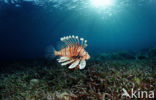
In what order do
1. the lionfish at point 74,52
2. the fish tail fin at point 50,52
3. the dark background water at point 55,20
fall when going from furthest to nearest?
the dark background water at point 55,20
the fish tail fin at point 50,52
the lionfish at point 74,52

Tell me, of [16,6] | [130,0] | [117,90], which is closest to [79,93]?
[117,90]

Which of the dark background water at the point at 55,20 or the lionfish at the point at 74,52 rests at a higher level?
the dark background water at the point at 55,20

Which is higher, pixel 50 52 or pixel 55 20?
pixel 55 20

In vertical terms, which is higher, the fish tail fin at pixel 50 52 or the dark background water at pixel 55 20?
the dark background water at pixel 55 20

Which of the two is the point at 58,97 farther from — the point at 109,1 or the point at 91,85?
the point at 109,1

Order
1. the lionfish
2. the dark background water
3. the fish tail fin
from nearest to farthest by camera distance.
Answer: the lionfish < the fish tail fin < the dark background water

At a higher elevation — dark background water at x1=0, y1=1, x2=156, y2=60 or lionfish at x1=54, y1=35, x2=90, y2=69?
dark background water at x1=0, y1=1, x2=156, y2=60

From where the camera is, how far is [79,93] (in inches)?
134

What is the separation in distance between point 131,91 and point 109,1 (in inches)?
759

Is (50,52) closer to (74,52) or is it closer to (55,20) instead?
(74,52)

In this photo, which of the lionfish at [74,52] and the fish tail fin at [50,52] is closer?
the lionfish at [74,52]

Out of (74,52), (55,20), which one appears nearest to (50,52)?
(74,52)

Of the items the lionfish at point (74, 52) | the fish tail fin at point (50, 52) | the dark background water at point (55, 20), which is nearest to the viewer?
the lionfish at point (74, 52)

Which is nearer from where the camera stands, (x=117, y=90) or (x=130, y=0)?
(x=117, y=90)
